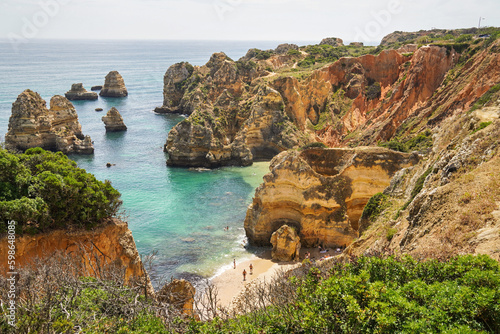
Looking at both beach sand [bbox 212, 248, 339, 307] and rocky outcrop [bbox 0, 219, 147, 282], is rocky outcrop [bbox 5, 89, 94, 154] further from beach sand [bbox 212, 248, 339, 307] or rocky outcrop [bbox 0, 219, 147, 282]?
rocky outcrop [bbox 0, 219, 147, 282]

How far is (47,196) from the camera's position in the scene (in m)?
18.8

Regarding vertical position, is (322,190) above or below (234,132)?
above

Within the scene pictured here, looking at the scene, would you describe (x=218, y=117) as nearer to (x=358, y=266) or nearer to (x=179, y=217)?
(x=179, y=217)

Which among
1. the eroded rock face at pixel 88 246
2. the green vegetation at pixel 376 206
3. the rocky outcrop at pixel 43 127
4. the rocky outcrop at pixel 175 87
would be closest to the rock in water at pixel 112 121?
the rocky outcrop at pixel 43 127

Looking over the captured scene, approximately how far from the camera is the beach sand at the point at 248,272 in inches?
1099

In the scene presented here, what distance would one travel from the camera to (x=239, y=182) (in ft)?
173

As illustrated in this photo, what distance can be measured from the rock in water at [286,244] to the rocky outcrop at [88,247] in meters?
12.9

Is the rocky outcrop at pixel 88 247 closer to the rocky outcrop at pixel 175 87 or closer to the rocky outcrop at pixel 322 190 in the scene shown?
the rocky outcrop at pixel 322 190

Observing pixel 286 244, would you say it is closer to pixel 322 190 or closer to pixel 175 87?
pixel 322 190

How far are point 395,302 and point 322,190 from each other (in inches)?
849

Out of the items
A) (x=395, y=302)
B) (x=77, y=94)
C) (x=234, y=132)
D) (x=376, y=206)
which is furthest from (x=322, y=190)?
(x=77, y=94)

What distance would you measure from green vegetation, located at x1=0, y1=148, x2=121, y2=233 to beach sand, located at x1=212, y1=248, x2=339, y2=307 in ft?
37.4

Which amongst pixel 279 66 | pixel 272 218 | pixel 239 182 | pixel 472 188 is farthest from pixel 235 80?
pixel 472 188

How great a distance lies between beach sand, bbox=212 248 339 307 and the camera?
91.6 feet
